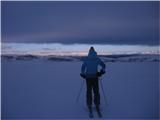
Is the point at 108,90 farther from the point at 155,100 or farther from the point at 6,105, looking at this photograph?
the point at 6,105

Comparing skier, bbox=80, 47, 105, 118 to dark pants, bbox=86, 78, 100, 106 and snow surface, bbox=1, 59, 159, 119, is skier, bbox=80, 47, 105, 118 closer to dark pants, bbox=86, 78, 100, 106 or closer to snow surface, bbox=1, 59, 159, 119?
dark pants, bbox=86, 78, 100, 106

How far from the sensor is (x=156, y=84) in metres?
12.1

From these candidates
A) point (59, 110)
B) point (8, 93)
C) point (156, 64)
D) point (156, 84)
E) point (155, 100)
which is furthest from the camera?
point (156, 64)

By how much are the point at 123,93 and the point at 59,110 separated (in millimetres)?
2571

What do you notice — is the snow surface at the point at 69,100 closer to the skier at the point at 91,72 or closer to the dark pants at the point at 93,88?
the dark pants at the point at 93,88

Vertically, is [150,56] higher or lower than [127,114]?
higher

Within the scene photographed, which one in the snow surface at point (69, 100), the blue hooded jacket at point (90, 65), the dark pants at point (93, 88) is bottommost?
the snow surface at point (69, 100)

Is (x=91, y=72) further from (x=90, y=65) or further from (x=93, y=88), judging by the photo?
(x=93, y=88)

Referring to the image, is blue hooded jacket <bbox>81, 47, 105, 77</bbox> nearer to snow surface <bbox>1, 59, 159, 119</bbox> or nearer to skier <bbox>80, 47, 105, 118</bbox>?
skier <bbox>80, 47, 105, 118</bbox>

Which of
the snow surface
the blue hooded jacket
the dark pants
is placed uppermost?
the blue hooded jacket

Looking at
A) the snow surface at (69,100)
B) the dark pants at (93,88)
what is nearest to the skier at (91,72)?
the dark pants at (93,88)

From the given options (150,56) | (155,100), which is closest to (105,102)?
(155,100)

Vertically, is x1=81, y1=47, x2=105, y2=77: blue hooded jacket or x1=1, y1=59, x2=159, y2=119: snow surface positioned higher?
x1=81, y1=47, x2=105, y2=77: blue hooded jacket

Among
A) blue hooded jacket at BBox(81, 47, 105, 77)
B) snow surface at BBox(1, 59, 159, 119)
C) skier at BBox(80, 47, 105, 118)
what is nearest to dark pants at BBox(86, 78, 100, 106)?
skier at BBox(80, 47, 105, 118)
